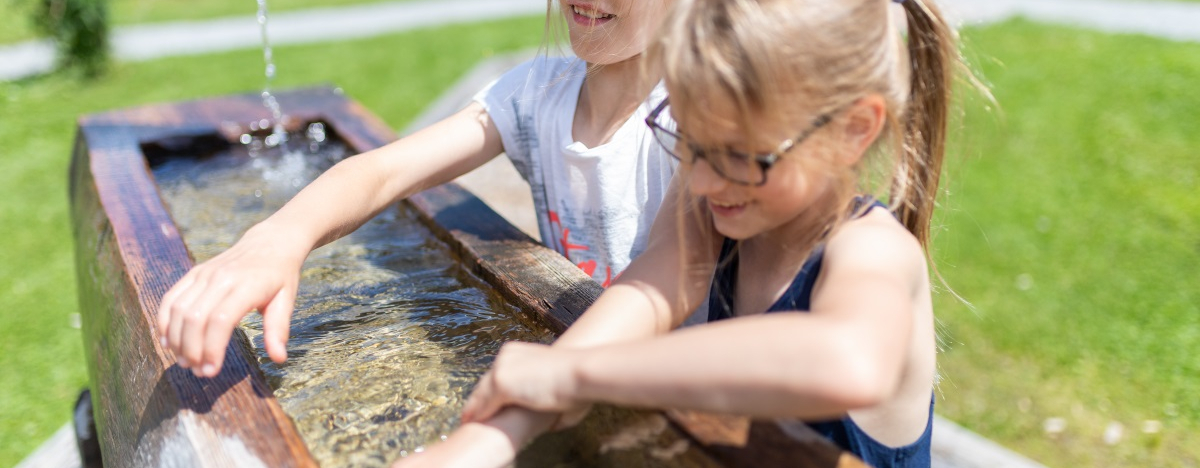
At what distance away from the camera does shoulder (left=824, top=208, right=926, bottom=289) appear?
132cm

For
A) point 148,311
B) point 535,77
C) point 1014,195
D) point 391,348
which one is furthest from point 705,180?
point 1014,195

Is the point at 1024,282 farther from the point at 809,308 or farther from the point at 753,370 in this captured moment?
the point at 753,370

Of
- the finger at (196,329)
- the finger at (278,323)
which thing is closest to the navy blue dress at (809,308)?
the finger at (278,323)

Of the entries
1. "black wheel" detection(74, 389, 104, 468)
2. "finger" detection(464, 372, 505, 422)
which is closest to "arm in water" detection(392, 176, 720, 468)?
"finger" detection(464, 372, 505, 422)

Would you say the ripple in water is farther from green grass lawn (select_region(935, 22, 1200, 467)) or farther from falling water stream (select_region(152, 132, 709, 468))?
green grass lawn (select_region(935, 22, 1200, 467))

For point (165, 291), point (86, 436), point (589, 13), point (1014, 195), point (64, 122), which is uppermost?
point (589, 13)

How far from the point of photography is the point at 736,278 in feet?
5.56

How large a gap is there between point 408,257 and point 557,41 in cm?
63

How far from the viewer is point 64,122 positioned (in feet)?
22.9

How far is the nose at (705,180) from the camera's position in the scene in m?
1.37

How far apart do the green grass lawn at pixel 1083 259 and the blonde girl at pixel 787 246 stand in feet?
1.09

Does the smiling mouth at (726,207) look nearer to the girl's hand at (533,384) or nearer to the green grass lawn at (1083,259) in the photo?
the girl's hand at (533,384)

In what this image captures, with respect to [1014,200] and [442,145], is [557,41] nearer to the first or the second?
[442,145]

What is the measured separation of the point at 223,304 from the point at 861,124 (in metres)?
0.96
